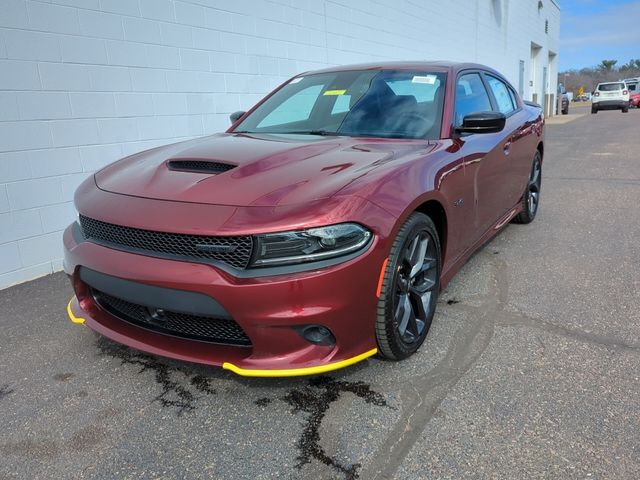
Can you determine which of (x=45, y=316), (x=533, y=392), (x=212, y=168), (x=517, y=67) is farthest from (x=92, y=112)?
(x=517, y=67)

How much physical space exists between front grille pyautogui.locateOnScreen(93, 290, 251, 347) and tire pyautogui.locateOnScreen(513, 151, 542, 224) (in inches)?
156

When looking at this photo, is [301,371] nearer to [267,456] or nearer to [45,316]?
[267,456]

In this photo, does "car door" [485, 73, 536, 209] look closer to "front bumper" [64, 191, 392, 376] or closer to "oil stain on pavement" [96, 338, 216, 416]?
"front bumper" [64, 191, 392, 376]

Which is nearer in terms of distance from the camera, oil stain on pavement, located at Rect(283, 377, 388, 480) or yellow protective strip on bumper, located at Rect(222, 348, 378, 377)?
oil stain on pavement, located at Rect(283, 377, 388, 480)

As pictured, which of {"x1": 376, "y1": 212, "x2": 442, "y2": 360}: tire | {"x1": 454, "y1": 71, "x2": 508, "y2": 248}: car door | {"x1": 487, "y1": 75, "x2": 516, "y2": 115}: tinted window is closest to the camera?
{"x1": 376, "y1": 212, "x2": 442, "y2": 360}: tire

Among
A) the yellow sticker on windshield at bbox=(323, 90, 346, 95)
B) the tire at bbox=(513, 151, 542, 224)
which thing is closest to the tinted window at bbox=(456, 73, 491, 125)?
the yellow sticker on windshield at bbox=(323, 90, 346, 95)

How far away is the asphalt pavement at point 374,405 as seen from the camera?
6.92ft

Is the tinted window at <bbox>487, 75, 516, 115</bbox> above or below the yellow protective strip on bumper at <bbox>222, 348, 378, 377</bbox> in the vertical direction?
above

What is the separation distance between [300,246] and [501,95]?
3.41 m

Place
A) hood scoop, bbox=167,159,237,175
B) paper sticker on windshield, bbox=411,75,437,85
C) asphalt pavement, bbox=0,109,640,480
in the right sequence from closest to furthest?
asphalt pavement, bbox=0,109,640,480 → hood scoop, bbox=167,159,237,175 → paper sticker on windshield, bbox=411,75,437,85

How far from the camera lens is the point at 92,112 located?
4941 millimetres

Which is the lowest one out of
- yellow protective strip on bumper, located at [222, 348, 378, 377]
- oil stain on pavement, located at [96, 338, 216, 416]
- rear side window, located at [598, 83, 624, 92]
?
oil stain on pavement, located at [96, 338, 216, 416]

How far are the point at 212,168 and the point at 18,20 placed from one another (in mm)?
2814

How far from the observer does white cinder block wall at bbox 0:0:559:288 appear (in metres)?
4.37
